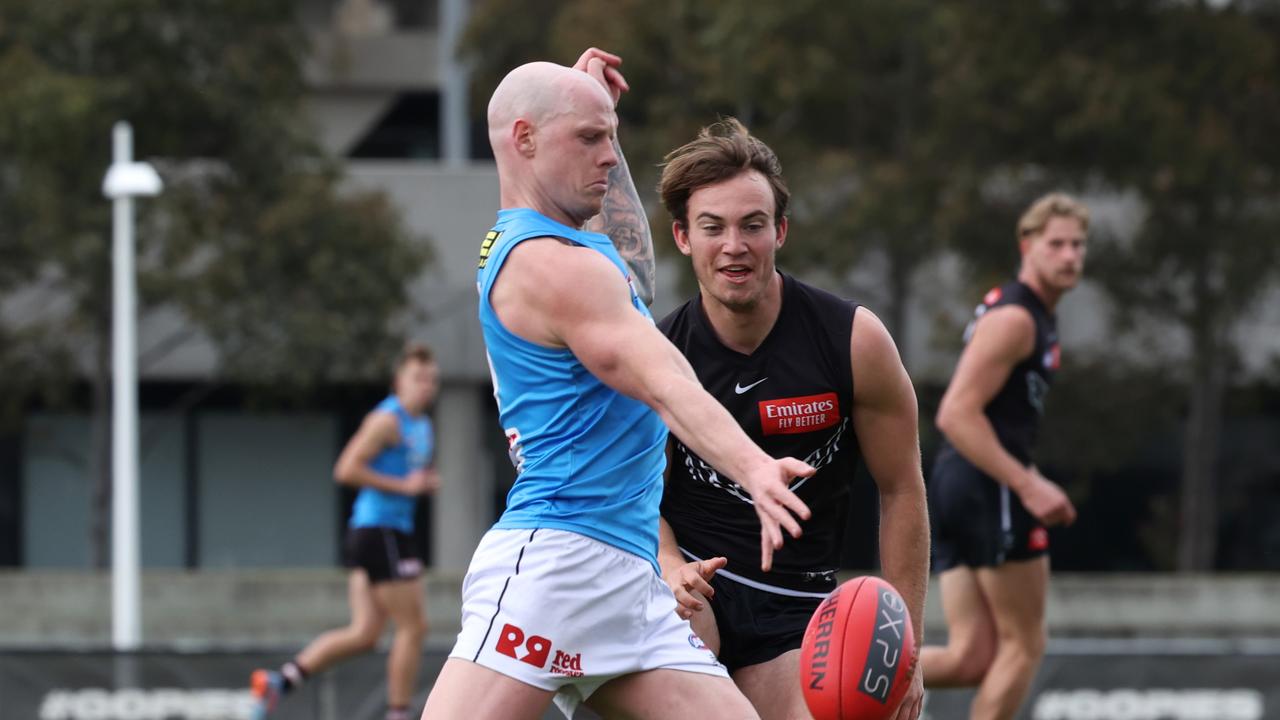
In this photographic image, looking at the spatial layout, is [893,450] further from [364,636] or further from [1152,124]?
[1152,124]

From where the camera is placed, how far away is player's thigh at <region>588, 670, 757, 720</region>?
14.3ft

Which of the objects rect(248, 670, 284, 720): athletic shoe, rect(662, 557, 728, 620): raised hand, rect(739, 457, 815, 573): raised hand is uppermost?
rect(739, 457, 815, 573): raised hand

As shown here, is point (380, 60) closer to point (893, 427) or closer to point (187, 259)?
point (187, 259)

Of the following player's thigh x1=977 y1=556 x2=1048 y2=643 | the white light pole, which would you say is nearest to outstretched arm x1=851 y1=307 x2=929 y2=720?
player's thigh x1=977 y1=556 x2=1048 y2=643

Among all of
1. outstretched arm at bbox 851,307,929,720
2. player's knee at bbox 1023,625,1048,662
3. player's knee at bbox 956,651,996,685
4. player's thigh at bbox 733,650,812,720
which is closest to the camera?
outstretched arm at bbox 851,307,929,720

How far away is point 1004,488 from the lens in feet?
25.1

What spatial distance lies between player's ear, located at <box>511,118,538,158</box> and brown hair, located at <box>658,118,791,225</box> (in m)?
0.69

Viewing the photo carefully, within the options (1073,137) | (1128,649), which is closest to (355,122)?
(1073,137)

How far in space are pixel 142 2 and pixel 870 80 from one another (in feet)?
24.6

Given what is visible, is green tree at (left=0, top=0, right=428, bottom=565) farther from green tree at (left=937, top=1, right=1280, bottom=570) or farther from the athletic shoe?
the athletic shoe

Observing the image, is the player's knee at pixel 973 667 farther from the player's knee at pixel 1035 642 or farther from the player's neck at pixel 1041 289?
the player's neck at pixel 1041 289

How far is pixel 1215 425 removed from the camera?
20.3m

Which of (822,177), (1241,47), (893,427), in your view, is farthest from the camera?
→ (822,177)

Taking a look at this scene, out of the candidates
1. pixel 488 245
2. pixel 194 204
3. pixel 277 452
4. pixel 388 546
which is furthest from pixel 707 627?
pixel 277 452
